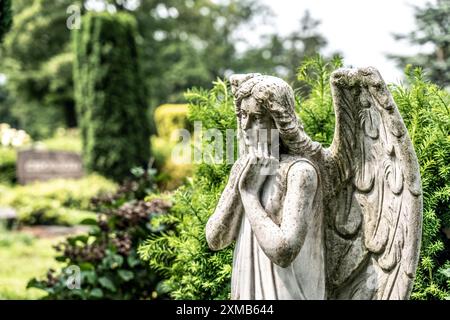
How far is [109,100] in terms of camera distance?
1549 centimetres

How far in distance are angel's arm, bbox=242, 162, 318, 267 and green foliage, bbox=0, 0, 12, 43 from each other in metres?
4.62

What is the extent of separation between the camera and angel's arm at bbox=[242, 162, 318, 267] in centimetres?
222

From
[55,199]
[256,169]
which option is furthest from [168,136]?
[256,169]

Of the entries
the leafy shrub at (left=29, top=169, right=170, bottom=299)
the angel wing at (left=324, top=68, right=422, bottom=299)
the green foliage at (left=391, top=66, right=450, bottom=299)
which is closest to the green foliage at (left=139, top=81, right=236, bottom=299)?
the leafy shrub at (left=29, top=169, right=170, bottom=299)

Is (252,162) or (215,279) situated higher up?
(252,162)

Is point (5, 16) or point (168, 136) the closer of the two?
point (5, 16)

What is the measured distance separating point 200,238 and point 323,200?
1584mm

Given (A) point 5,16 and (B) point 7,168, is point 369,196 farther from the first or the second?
(B) point 7,168

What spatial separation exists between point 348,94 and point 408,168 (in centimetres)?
40

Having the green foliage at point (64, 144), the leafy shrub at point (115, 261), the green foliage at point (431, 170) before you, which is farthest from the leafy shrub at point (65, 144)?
the green foliage at point (431, 170)

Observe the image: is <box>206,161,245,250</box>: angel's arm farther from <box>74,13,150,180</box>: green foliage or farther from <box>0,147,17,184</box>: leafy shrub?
<box>0,147,17,184</box>: leafy shrub

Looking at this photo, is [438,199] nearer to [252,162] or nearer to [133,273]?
[252,162]
